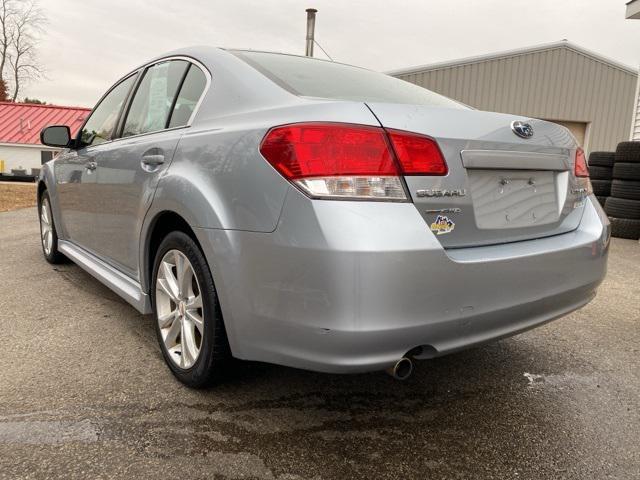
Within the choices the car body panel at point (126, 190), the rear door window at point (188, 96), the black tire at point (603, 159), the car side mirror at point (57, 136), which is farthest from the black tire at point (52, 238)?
the black tire at point (603, 159)

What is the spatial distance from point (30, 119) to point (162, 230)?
1474 inches

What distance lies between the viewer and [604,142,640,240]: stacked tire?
754cm

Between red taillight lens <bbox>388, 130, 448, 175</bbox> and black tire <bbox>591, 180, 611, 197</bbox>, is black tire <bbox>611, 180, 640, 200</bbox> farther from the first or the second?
red taillight lens <bbox>388, 130, 448, 175</bbox>

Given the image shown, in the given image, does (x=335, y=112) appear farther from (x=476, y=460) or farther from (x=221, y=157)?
(x=476, y=460)

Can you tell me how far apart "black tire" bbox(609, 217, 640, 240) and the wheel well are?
7.13 m

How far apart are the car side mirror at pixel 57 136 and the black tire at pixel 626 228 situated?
23.5ft

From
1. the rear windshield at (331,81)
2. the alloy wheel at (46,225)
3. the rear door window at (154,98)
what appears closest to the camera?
the rear windshield at (331,81)

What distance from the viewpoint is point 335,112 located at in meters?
1.77

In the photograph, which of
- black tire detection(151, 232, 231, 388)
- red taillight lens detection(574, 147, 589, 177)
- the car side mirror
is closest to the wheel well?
black tire detection(151, 232, 231, 388)

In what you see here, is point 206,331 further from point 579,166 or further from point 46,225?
point 46,225

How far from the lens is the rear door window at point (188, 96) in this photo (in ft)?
8.04

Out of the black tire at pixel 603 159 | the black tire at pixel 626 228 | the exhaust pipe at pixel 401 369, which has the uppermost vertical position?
the black tire at pixel 603 159

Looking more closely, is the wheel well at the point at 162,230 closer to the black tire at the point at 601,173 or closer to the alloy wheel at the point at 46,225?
the alloy wheel at the point at 46,225

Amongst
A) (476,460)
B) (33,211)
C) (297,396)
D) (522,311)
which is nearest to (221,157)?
(297,396)
